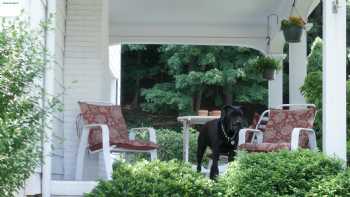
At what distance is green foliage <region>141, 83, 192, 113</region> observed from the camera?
18.8 meters

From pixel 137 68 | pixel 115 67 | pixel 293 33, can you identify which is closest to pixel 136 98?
pixel 137 68

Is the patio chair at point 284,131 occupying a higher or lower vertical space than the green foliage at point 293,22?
lower

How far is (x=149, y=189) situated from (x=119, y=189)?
0.65ft

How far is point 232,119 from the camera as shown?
5.84 m

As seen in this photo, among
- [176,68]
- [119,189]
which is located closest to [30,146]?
[119,189]

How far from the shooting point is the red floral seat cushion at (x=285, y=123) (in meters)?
6.23

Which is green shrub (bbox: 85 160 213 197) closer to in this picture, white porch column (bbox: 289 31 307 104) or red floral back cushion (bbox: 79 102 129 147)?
red floral back cushion (bbox: 79 102 129 147)

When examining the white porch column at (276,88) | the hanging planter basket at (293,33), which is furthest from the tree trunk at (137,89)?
the hanging planter basket at (293,33)

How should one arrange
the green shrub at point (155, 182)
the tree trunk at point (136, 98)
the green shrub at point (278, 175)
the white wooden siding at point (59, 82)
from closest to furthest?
the green shrub at point (155, 182)
the green shrub at point (278, 175)
the white wooden siding at point (59, 82)
the tree trunk at point (136, 98)

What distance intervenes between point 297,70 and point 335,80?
3.80 metres

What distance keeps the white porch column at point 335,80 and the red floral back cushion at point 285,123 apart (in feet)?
4.60

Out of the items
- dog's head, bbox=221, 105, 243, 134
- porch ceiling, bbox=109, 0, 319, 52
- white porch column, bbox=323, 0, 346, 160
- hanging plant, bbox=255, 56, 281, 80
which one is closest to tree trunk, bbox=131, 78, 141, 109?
porch ceiling, bbox=109, 0, 319, 52

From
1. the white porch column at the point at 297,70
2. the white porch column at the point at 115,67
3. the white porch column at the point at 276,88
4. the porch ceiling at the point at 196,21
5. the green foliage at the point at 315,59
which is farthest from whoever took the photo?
the white porch column at the point at 115,67

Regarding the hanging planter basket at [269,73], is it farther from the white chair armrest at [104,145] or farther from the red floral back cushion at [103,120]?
the white chair armrest at [104,145]
